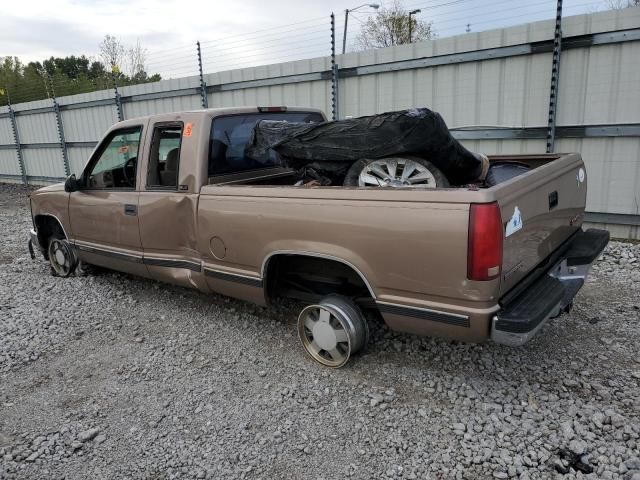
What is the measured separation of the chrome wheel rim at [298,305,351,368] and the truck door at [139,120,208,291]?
Answer: 101 cm

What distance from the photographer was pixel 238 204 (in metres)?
3.60

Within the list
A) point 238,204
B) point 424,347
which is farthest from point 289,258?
point 424,347

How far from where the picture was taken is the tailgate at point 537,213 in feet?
8.87

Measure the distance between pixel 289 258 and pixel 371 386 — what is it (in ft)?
3.61

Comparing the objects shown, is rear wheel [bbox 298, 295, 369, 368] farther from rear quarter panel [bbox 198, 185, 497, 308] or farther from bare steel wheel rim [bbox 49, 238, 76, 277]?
bare steel wheel rim [bbox 49, 238, 76, 277]

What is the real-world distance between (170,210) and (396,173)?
1919 millimetres

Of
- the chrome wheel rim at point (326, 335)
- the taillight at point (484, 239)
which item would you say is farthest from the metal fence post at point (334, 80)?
the taillight at point (484, 239)

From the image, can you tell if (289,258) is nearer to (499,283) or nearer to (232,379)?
(232,379)

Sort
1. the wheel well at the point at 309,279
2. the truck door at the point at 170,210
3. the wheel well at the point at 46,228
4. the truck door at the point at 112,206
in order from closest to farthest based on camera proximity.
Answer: the wheel well at the point at 309,279
the truck door at the point at 170,210
the truck door at the point at 112,206
the wheel well at the point at 46,228

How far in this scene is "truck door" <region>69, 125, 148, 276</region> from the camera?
4.53 meters

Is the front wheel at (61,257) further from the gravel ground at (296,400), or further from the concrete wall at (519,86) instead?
the concrete wall at (519,86)

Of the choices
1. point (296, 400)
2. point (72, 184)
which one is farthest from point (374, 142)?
point (72, 184)

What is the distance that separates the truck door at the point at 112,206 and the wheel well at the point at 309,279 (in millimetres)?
1463

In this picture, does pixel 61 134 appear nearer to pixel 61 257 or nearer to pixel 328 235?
pixel 61 257
